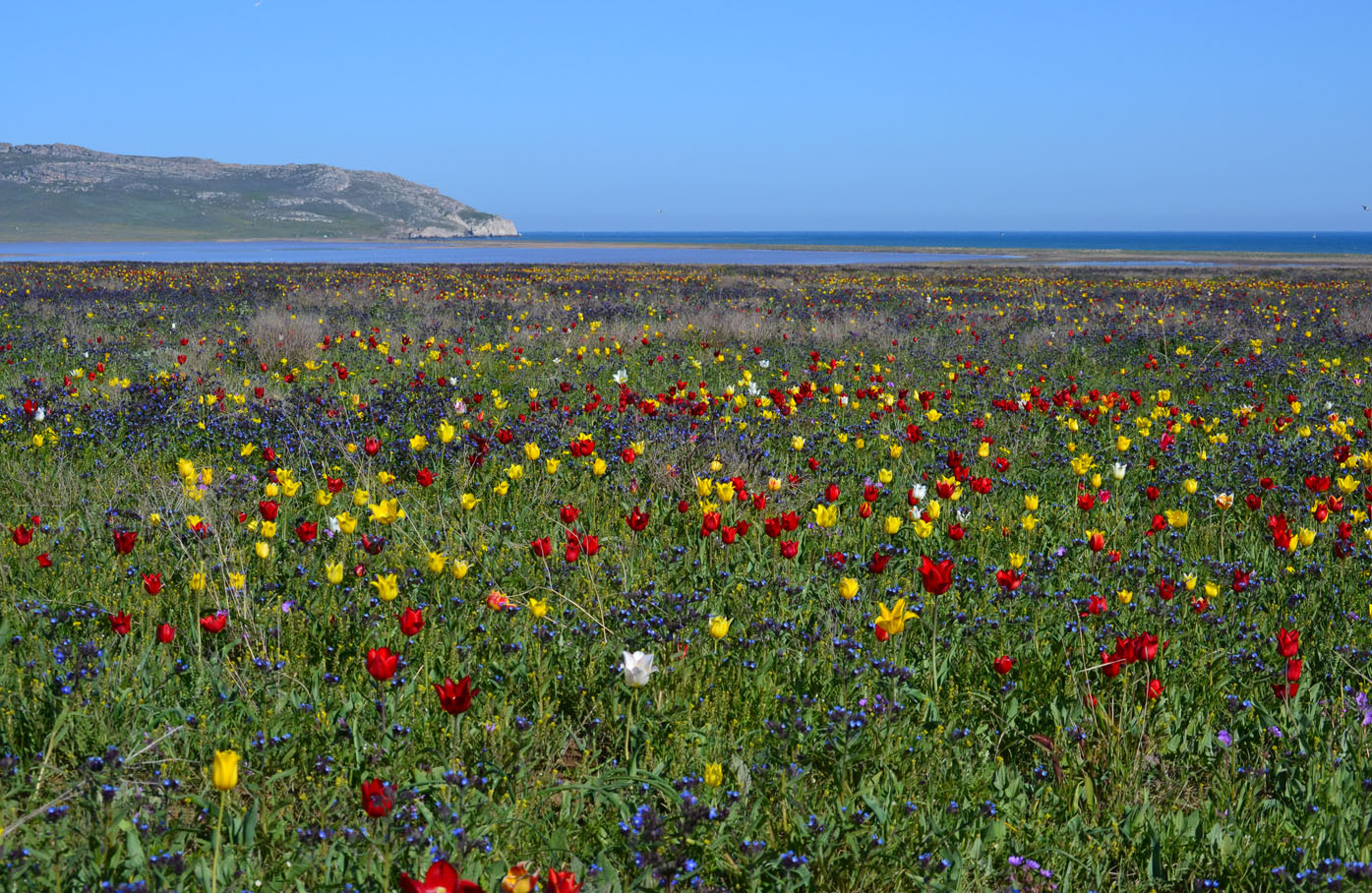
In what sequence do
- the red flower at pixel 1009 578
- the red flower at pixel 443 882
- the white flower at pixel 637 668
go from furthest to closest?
the red flower at pixel 1009 578 → the white flower at pixel 637 668 → the red flower at pixel 443 882

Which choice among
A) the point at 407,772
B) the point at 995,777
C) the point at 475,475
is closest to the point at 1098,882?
the point at 995,777

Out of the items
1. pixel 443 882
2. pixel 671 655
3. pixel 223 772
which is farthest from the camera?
pixel 671 655

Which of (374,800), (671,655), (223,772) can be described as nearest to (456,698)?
(374,800)

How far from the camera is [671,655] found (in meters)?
3.03

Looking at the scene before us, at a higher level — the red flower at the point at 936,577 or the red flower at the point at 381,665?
the red flower at the point at 936,577

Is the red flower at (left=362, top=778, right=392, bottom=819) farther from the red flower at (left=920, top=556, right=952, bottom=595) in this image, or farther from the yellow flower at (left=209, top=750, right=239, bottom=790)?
the red flower at (left=920, top=556, right=952, bottom=595)

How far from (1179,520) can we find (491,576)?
3.19 m

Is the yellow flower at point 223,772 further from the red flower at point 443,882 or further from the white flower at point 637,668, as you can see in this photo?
the white flower at point 637,668

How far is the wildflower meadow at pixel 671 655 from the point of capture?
7.10ft

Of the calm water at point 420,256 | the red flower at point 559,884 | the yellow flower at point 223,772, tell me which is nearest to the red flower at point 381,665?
the yellow flower at point 223,772

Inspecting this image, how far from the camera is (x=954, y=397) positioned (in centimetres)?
850

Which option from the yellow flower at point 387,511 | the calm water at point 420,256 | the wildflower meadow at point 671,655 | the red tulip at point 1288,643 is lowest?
the wildflower meadow at point 671,655

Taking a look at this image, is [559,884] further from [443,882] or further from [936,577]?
[936,577]

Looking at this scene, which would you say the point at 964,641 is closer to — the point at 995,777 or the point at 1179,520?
the point at 995,777
